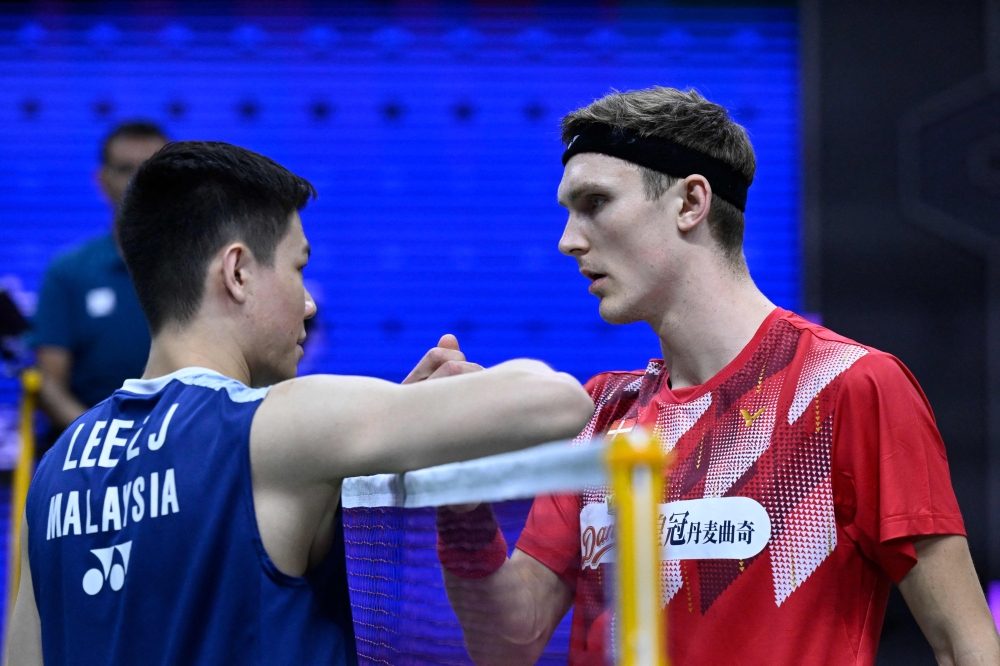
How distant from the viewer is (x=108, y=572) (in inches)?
74.7

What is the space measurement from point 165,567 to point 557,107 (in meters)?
5.00

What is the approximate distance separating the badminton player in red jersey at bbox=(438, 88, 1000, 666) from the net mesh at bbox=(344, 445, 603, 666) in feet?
0.14

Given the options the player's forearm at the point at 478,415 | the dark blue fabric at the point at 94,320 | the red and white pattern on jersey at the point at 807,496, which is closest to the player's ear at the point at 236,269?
the player's forearm at the point at 478,415

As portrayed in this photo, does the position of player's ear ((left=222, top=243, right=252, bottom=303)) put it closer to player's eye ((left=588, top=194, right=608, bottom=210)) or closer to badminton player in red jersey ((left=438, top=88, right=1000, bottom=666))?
badminton player in red jersey ((left=438, top=88, right=1000, bottom=666))

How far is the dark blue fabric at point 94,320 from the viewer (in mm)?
4562

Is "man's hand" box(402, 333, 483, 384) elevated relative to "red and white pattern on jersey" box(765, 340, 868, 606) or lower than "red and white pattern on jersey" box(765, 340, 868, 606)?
elevated

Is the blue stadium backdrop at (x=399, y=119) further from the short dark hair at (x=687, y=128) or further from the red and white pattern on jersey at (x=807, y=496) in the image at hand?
the red and white pattern on jersey at (x=807, y=496)

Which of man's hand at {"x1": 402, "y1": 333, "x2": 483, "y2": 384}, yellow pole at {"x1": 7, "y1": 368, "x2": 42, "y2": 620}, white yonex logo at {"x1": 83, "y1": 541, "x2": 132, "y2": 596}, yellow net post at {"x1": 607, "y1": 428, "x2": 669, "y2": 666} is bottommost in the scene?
yellow pole at {"x1": 7, "y1": 368, "x2": 42, "y2": 620}

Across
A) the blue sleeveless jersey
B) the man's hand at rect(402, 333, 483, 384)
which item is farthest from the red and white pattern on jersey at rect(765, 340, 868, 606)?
the blue sleeveless jersey

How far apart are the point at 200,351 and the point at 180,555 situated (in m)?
0.42

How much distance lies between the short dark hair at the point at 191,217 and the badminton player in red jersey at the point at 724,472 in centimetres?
69

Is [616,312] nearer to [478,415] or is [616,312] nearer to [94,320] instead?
[478,415]

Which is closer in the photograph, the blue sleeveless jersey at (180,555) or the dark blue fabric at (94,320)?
the blue sleeveless jersey at (180,555)

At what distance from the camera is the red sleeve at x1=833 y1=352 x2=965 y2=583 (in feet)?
6.94
